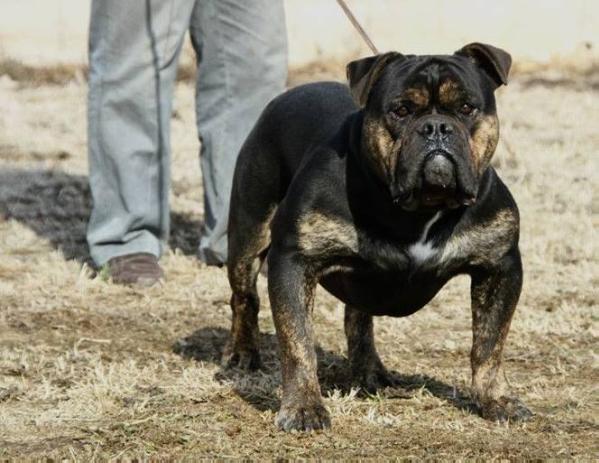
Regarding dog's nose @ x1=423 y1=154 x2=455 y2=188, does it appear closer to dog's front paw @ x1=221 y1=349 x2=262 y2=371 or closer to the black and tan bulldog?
the black and tan bulldog

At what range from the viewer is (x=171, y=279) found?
308 inches

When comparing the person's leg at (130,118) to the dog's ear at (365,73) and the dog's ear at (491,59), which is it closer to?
the dog's ear at (365,73)

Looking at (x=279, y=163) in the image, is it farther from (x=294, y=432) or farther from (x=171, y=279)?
(x=171, y=279)

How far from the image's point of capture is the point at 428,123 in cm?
459

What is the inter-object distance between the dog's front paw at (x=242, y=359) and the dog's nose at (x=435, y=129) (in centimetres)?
171

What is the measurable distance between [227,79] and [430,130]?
11.8 ft

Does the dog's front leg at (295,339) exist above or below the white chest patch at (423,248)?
below

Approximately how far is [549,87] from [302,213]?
10.8 meters

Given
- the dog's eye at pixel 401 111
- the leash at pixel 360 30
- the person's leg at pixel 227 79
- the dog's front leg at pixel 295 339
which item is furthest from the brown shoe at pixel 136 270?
the dog's eye at pixel 401 111

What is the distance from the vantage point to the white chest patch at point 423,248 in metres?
4.87

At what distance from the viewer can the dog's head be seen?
457 cm

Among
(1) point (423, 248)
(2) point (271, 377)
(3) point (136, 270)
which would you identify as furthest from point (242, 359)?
(3) point (136, 270)

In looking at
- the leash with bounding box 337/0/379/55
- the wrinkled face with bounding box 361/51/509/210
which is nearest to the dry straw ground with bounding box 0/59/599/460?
the wrinkled face with bounding box 361/51/509/210

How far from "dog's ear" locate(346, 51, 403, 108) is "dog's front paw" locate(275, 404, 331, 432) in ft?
3.59
